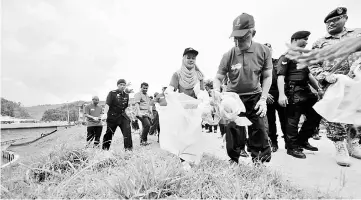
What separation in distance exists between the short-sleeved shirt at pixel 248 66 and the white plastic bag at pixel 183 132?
65 centimetres

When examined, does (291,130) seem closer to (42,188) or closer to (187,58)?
(187,58)

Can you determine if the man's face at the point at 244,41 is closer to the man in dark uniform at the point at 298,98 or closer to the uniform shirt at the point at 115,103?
the man in dark uniform at the point at 298,98

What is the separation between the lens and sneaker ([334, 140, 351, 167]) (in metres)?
2.95

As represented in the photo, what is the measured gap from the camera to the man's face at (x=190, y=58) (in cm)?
351

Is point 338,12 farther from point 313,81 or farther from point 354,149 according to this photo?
point 354,149

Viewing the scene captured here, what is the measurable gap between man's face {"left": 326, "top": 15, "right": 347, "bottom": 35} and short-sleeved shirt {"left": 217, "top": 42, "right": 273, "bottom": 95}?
1.32m

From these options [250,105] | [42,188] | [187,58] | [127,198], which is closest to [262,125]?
[250,105]

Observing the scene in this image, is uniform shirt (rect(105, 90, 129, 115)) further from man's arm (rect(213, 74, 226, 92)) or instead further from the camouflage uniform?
the camouflage uniform

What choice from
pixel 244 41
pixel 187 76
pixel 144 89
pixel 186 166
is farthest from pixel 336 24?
pixel 144 89

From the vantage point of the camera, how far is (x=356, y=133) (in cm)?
350

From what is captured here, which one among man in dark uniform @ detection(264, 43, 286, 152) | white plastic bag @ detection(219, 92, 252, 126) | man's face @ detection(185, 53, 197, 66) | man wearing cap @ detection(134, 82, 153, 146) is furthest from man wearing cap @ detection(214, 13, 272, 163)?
man wearing cap @ detection(134, 82, 153, 146)

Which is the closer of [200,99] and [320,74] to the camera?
[200,99]

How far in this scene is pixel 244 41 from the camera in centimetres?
265

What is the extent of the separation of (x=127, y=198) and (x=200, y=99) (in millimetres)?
1488
